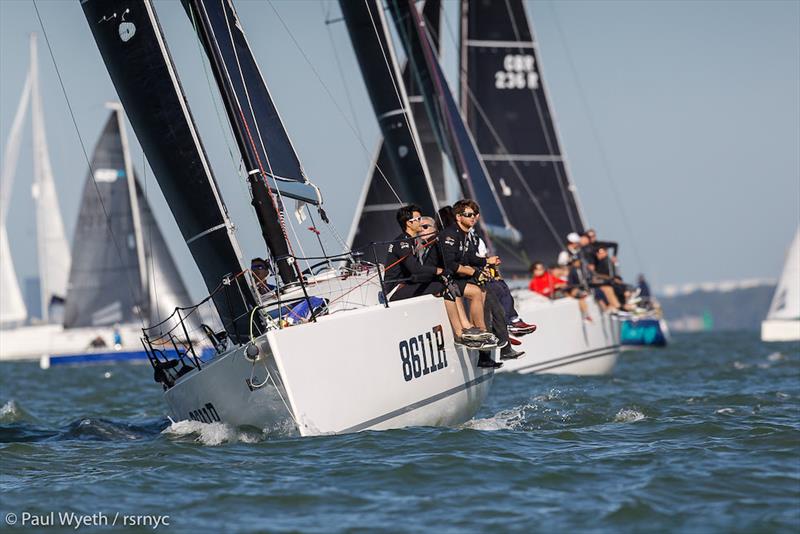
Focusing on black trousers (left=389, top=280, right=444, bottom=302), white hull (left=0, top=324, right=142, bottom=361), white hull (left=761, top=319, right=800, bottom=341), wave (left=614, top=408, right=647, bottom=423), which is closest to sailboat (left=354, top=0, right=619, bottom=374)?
wave (left=614, top=408, right=647, bottom=423)

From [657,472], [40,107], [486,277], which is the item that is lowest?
[657,472]

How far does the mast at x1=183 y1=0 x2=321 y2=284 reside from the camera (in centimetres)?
895

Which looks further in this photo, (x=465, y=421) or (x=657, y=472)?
(x=465, y=421)

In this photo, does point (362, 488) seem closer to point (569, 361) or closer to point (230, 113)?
point (230, 113)

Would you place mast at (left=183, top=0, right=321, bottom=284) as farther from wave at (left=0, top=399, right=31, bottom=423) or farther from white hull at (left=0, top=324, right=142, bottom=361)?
white hull at (left=0, top=324, right=142, bottom=361)

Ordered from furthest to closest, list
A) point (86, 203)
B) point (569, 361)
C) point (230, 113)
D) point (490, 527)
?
1. point (86, 203)
2. point (569, 361)
3. point (230, 113)
4. point (490, 527)

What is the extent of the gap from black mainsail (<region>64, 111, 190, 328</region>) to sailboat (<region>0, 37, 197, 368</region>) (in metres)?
0.03

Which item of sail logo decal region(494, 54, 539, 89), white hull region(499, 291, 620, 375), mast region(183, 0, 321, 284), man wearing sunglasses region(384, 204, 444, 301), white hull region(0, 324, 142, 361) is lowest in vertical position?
white hull region(499, 291, 620, 375)

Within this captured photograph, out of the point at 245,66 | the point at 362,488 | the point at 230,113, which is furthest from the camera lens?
the point at 245,66

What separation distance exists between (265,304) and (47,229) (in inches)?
1696

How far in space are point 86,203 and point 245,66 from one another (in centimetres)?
2905

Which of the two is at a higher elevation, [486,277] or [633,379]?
[486,277]

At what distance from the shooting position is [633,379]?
16.3 metres

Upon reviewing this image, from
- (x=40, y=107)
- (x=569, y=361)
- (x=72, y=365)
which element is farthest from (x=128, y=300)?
(x=569, y=361)
